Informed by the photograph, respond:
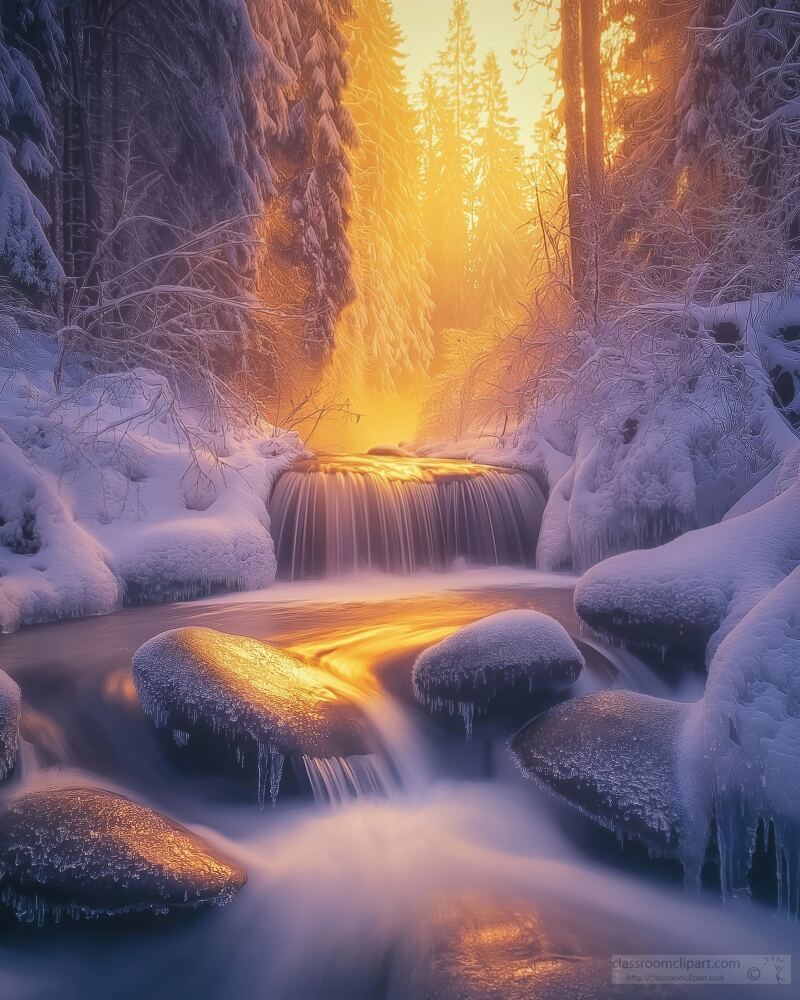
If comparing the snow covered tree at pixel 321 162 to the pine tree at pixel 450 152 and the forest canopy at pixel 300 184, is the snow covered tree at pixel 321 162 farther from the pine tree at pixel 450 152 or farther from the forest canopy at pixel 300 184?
the pine tree at pixel 450 152

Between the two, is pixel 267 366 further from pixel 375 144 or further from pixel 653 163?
pixel 375 144

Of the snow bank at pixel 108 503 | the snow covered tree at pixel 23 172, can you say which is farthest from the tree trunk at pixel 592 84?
the snow covered tree at pixel 23 172

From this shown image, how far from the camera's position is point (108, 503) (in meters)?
7.61

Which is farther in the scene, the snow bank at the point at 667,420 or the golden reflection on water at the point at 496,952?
the snow bank at the point at 667,420

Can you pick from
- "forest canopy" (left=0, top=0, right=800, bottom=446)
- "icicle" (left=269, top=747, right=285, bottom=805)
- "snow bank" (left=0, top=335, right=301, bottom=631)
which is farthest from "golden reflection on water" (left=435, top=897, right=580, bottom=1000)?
"snow bank" (left=0, top=335, right=301, bottom=631)

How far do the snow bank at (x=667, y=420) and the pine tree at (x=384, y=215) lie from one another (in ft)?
45.8

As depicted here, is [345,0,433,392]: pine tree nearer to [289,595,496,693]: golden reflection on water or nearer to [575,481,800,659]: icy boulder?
[289,595,496,693]: golden reflection on water

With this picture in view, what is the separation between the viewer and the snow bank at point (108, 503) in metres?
6.41

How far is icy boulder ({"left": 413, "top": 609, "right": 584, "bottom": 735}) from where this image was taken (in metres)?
4.14

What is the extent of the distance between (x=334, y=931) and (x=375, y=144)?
83.6 ft

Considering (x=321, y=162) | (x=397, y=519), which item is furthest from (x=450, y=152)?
(x=397, y=519)

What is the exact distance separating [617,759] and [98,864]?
2.41m

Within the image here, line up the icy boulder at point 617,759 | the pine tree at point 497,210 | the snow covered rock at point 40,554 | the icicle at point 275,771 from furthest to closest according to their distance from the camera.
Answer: the pine tree at point 497,210 → the snow covered rock at point 40,554 → the icicle at point 275,771 → the icy boulder at point 617,759

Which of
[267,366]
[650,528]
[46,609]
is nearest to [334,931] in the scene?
[46,609]
